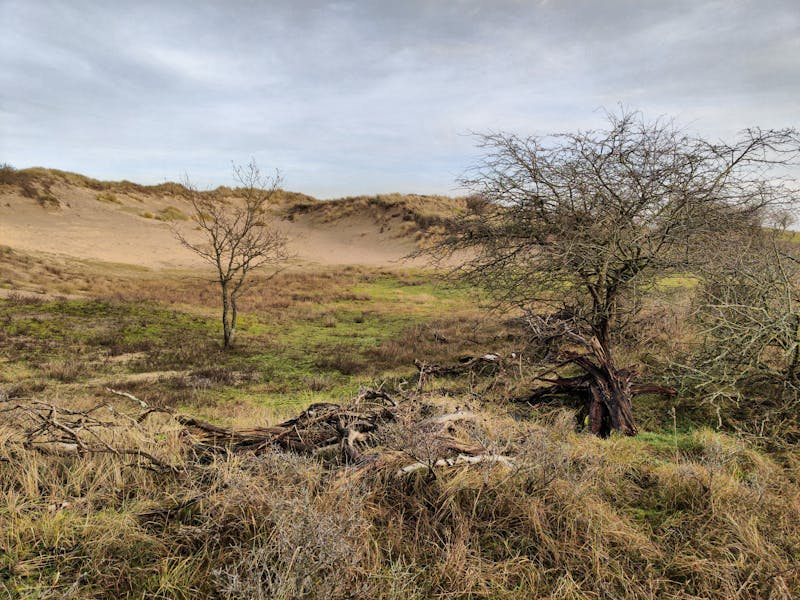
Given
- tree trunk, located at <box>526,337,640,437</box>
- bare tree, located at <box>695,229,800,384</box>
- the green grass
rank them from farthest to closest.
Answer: the green grass < tree trunk, located at <box>526,337,640,437</box> < bare tree, located at <box>695,229,800,384</box>

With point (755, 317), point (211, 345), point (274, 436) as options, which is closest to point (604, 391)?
point (755, 317)

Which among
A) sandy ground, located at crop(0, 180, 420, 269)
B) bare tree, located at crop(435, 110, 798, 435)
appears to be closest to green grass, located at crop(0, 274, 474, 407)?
bare tree, located at crop(435, 110, 798, 435)

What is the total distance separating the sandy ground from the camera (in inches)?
1240

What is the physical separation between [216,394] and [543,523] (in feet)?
22.3

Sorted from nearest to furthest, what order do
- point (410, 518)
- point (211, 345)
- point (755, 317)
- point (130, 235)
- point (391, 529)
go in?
1. point (391, 529)
2. point (410, 518)
3. point (755, 317)
4. point (211, 345)
5. point (130, 235)

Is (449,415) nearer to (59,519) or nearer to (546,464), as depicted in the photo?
(546,464)

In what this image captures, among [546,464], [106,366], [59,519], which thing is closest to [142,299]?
[106,366]

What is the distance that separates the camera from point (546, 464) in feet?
10.7

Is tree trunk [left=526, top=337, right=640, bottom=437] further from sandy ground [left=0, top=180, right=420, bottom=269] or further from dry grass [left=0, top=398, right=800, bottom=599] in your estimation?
sandy ground [left=0, top=180, right=420, bottom=269]

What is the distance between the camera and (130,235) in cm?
3672

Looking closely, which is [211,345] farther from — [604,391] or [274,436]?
[604,391]

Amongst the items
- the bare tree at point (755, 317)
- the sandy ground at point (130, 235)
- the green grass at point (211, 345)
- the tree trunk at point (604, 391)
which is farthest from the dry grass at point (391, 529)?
the sandy ground at point (130, 235)

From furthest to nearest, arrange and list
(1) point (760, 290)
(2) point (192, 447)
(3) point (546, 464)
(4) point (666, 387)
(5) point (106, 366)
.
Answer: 1. (5) point (106, 366)
2. (4) point (666, 387)
3. (1) point (760, 290)
4. (2) point (192, 447)
5. (3) point (546, 464)

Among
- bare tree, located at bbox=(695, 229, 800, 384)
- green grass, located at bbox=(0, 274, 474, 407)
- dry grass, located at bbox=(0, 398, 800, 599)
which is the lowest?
green grass, located at bbox=(0, 274, 474, 407)
